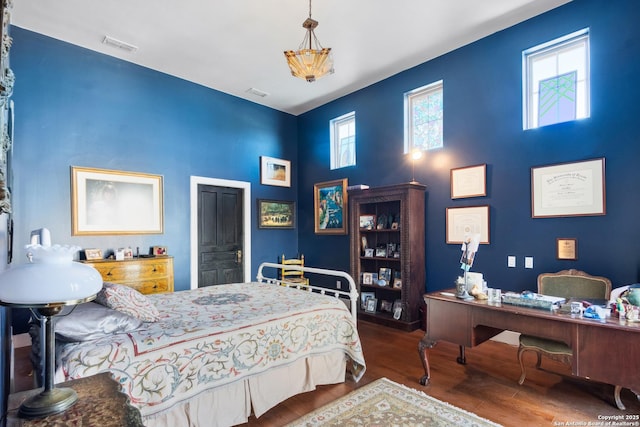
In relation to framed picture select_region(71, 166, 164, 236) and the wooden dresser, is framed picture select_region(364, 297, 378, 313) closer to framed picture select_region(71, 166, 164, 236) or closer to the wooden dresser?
the wooden dresser

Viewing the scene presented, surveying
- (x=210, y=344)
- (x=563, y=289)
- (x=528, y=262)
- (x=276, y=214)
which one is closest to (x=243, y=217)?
(x=276, y=214)

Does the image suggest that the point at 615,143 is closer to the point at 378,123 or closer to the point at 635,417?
the point at 635,417

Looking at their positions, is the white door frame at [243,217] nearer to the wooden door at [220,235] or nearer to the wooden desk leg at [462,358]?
the wooden door at [220,235]

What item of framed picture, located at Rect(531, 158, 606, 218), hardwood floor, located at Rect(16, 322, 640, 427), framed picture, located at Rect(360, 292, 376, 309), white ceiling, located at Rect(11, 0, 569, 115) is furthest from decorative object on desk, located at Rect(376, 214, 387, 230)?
white ceiling, located at Rect(11, 0, 569, 115)

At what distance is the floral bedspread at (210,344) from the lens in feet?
5.76

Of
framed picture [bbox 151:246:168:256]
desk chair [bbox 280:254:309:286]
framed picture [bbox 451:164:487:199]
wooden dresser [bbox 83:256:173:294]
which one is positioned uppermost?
framed picture [bbox 451:164:487:199]

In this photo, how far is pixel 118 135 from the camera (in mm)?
4477

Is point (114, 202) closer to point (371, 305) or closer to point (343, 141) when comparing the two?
point (343, 141)

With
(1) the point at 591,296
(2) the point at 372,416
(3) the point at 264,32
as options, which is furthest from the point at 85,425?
(3) the point at 264,32

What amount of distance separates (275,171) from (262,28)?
276 cm

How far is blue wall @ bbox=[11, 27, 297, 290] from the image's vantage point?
3.84 meters

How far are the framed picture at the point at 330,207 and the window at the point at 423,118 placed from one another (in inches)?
53.1

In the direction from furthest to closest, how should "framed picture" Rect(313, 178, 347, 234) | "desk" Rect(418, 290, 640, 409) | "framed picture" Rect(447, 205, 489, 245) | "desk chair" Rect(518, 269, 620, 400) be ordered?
"framed picture" Rect(313, 178, 347, 234) → "framed picture" Rect(447, 205, 489, 245) → "desk chair" Rect(518, 269, 620, 400) → "desk" Rect(418, 290, 640, 409)

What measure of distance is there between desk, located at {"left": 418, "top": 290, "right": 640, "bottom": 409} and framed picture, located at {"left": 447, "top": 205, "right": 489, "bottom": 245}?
1501 mm
